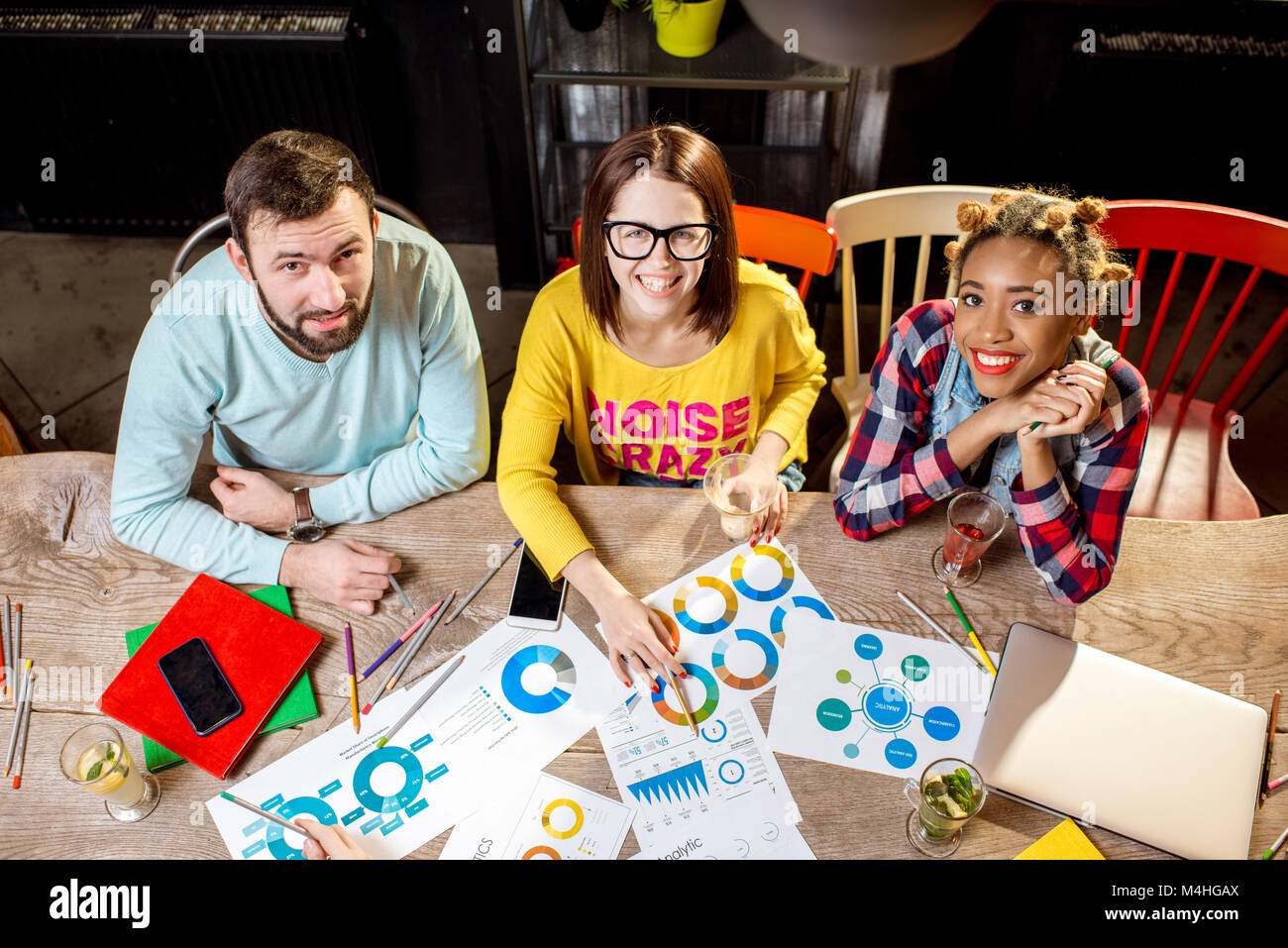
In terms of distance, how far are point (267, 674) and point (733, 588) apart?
2.39 ft

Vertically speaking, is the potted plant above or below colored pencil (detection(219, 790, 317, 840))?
above

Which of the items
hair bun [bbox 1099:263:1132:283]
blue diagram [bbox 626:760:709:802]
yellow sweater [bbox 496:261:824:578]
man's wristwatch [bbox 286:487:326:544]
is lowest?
blue diagram [bbox 626:760:709:802]

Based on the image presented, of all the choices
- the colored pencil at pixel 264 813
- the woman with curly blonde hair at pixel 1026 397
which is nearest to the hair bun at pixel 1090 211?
the woman with curly blonde hair at pixel 1026 397

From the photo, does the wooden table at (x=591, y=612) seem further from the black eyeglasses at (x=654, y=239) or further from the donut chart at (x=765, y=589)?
the black eyeglasses at (x=654, y=239)

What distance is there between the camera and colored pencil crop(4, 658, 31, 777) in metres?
1.21

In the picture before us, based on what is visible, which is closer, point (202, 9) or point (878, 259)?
point (202, 9)

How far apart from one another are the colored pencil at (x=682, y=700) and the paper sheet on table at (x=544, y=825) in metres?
0.15

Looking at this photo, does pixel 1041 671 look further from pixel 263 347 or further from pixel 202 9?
pixel 202 9

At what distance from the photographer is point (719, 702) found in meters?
1.27

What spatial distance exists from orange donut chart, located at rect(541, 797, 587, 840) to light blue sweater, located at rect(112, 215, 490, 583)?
1.92ft

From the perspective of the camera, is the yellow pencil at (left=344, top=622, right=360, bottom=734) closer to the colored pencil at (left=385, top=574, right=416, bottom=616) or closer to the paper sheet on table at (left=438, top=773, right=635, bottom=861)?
the colored pencil at (left=385, top=574, right=416, bottom=616)

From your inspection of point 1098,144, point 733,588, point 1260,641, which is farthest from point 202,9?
point 1260,641

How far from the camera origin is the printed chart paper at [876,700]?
4.01 ft

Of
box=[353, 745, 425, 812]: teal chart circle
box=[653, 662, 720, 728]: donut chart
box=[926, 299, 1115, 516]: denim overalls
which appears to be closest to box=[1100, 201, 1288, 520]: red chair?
box=[926, 299, 1115, 516]: denim overalls
